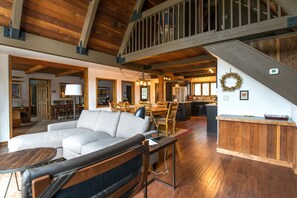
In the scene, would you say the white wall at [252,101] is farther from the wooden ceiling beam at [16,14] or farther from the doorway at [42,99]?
the doorway at [42,99]

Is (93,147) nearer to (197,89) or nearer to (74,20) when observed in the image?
(74,20)

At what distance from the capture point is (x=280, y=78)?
224 cm

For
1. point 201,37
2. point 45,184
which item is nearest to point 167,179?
point 45,184

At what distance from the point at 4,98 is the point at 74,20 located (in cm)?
275

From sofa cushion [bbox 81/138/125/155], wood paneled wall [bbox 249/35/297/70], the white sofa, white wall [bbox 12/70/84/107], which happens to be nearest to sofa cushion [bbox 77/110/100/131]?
the white sofa

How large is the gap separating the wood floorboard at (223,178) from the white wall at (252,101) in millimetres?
1069

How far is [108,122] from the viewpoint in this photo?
3.01 m

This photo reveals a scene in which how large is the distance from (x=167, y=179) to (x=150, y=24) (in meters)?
3.79

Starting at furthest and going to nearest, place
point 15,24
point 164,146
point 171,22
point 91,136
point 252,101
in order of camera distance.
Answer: point 171,22 < point 252,101 < point 15,24 < point 91,136 < point 164,146

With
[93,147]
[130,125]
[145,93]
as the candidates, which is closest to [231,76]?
[130,125]

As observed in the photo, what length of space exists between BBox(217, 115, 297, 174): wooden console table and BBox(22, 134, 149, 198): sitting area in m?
2.72

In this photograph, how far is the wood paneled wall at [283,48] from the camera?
2.69 meters

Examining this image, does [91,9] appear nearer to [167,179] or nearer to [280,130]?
[167,179]

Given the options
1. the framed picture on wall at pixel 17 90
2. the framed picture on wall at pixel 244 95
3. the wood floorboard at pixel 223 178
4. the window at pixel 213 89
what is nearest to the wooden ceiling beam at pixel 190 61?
the framed picture on wall at pixel 244 95
